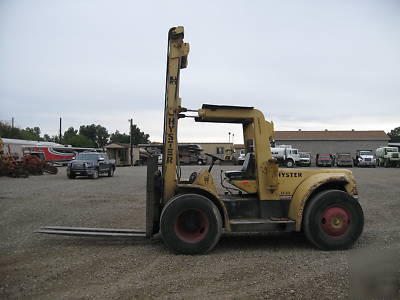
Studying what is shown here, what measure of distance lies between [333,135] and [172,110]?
62373 mm

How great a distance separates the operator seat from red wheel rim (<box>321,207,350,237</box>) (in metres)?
1.44

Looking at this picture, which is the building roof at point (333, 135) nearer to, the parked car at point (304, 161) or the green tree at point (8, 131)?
the parked car at point (304, 161)

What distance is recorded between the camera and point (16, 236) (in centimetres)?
770

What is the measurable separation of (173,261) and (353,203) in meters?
3.27

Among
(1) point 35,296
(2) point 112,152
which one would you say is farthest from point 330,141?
(1) point 35,296

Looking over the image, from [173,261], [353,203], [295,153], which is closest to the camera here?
[173,261]

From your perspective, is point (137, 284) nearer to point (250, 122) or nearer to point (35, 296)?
point (35, 296)

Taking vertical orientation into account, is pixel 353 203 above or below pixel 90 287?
above

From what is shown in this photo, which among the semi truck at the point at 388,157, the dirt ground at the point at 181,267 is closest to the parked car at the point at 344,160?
the semi truck at the point at 388,157

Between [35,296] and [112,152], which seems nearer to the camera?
[35,296]

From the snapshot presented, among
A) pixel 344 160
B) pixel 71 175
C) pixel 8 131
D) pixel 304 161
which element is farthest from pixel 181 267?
pixel 8 131

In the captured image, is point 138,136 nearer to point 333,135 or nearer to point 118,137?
point 118,137

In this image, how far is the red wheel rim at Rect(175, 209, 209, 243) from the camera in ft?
20.7

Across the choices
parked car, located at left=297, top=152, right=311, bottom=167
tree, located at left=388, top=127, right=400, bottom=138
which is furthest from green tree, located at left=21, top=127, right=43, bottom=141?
tree, located at left=388, top=127, right=400, bottom=138
